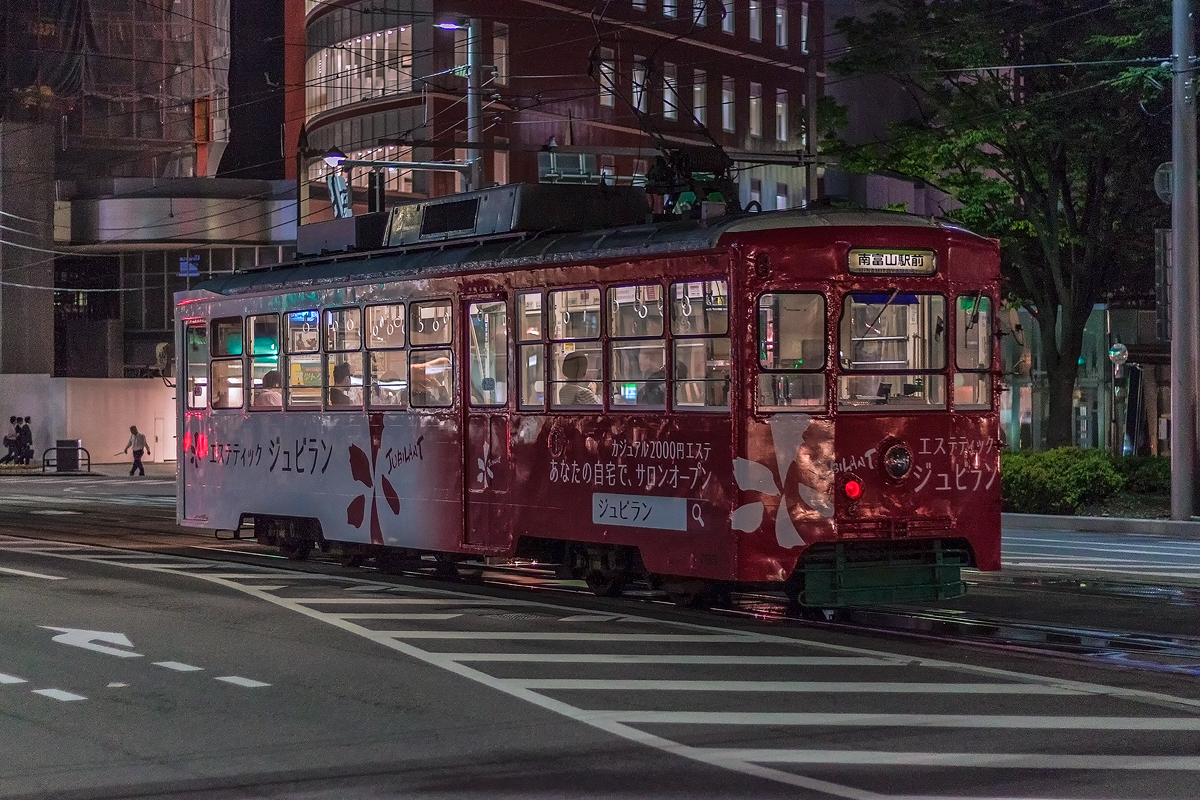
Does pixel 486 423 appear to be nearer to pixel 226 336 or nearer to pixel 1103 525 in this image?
pixel 226 336

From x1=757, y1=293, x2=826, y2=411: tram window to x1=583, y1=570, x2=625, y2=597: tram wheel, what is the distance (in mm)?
2530

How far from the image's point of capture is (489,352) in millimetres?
15430

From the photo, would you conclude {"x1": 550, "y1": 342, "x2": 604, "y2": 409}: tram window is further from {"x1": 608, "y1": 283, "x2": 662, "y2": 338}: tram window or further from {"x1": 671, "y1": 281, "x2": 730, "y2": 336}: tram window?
{"x1": 671, "y1": 281, "x2": 730, "y2": 336}: tram window

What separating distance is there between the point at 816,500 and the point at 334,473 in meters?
6.35

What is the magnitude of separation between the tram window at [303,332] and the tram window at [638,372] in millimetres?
4739

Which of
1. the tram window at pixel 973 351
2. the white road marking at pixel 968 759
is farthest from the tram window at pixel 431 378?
the white road marking at pixel 968 759

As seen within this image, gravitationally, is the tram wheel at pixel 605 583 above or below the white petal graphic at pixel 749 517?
below

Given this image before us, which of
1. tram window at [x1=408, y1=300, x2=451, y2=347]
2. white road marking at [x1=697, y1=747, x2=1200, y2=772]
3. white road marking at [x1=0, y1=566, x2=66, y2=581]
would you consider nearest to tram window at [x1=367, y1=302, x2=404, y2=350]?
tram window at [x1=408, y1=300, x2=451, y2=347]

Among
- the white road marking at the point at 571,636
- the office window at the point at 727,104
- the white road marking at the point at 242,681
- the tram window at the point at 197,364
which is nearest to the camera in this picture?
the white road marking at the point at 242,681

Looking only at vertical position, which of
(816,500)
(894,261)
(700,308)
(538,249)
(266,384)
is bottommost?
(816,500)

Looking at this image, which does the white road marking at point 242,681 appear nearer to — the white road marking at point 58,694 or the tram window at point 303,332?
the white road marking at point 58,694

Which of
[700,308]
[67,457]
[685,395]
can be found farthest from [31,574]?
[67,457]

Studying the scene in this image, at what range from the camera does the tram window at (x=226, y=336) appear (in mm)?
19141

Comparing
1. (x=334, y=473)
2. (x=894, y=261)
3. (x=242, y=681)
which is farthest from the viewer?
(x=334, y=473)
